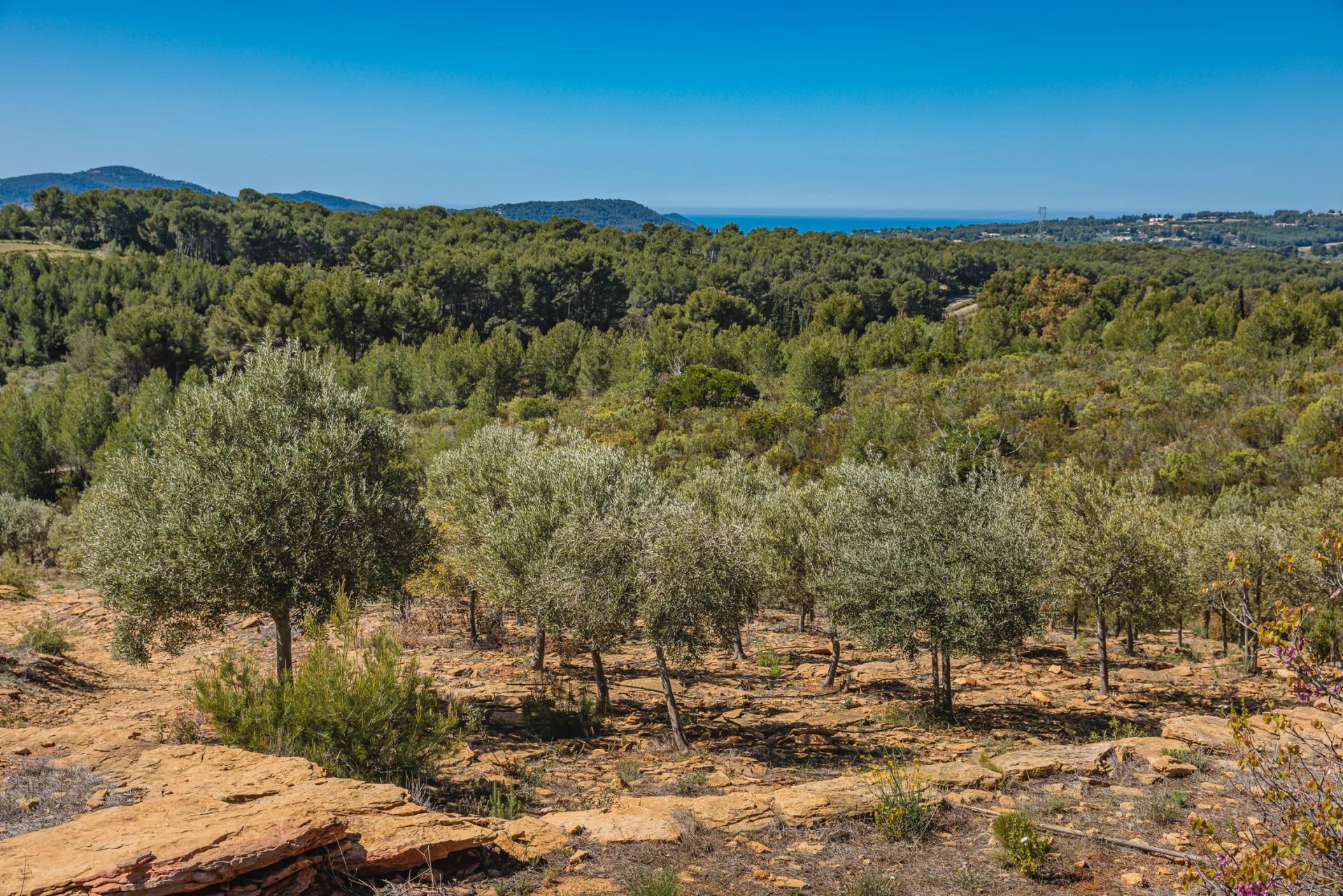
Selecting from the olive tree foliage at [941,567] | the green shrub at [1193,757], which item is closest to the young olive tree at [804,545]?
the olive tree foliage at [941,567]

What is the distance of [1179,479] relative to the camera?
39.2 m

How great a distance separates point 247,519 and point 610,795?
23.7ft

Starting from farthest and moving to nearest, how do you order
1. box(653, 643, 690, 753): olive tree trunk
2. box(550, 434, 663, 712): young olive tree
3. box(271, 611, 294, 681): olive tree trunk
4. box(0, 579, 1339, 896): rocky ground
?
box(653, 643, 690, 753): olive tree trunk → box(550, 434, 663, 712): young olive tree → box(271, 611, 294, 681): olive tree trunk → box(0, 579, 1339, 896): rocky ground

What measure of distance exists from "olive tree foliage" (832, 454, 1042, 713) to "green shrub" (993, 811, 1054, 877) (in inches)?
247

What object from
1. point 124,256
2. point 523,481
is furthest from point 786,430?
point 124,256

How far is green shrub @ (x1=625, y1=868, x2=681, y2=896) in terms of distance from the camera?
764 cm

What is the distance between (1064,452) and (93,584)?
1777 inches

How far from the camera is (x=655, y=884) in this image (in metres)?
7.73

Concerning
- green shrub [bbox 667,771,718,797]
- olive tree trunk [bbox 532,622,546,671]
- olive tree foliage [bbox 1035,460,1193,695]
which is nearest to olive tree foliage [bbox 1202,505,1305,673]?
olive tree foliage [bbox 1035,460,1193,695]

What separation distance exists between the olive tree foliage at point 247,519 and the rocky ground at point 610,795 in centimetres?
208

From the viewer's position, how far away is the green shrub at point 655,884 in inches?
301

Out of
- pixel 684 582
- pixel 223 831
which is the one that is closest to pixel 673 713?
pixel 684 582

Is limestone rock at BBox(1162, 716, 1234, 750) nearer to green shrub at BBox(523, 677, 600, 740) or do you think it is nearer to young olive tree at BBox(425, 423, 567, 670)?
green shrub at BBox(523, 677, 600, 740)

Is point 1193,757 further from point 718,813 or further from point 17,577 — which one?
point 17,577
